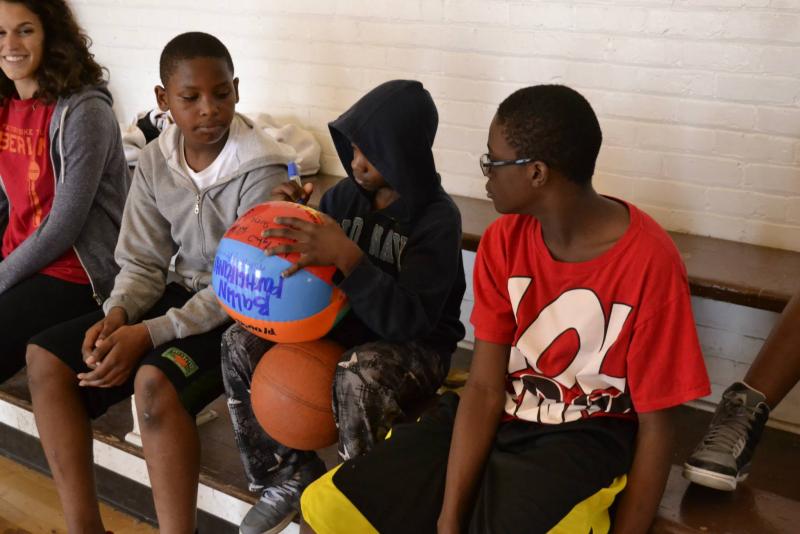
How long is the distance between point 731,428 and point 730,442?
1.9 inches

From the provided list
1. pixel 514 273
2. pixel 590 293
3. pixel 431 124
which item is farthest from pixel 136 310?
pixel 590 293

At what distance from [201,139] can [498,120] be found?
36.0 inches

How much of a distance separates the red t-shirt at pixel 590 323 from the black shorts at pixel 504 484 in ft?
0.19

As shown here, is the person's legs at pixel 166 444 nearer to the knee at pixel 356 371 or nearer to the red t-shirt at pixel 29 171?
the knee at pixel 356 371

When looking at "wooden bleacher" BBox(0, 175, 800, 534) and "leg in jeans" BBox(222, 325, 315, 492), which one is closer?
"leg in jeans" BBox(222, 325, 315, 492)

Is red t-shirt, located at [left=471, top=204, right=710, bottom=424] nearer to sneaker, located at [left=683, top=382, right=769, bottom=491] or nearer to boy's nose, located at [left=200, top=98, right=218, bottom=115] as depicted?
sneaker, located at [left=683, top=382, right=769, bottom=491]

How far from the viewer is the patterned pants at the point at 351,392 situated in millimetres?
1836

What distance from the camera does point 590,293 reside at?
5.32 ft

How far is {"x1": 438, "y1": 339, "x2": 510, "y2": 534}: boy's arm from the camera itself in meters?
1.61

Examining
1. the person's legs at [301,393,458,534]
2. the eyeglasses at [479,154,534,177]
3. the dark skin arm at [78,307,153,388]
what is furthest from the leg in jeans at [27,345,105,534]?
the eyeglasses at [479,154,534,177]

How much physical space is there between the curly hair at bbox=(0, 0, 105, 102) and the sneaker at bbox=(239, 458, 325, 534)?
1351mm

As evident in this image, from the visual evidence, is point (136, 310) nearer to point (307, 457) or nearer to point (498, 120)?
point (307, 457)

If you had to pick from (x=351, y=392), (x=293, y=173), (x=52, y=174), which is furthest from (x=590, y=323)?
(x=52, y=174)

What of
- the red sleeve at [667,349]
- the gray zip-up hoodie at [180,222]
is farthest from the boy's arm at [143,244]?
the red sleeve at [667,349]
